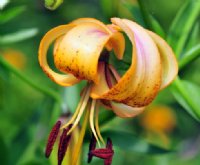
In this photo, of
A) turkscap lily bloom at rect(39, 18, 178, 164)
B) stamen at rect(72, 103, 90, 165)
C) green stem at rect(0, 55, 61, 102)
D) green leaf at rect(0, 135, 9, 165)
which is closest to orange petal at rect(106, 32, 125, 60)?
turkscap lily bloom at rect(39, 18, 178, 164)

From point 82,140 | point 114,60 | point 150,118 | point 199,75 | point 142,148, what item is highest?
point 114,60

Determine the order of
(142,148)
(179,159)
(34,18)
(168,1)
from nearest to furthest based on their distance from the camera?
(142,148) → (179,159) → (168,1) → (34,18)

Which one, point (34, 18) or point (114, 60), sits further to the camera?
point (34, 18)

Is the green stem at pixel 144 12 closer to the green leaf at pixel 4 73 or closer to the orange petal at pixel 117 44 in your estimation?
the orange petal at pixel 117 44

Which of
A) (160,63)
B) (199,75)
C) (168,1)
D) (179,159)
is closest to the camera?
(160,63)

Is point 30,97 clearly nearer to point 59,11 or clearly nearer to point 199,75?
point 199,75

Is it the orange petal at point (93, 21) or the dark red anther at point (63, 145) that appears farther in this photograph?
the dark red anther at point (63, 145)

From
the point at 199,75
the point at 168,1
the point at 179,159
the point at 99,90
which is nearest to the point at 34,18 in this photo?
the point at 168,1

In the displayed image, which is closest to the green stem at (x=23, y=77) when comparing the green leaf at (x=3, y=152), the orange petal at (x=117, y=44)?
the green leaf at (x=3, y=152)
